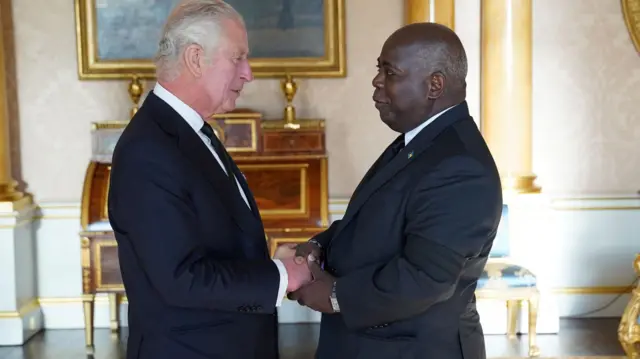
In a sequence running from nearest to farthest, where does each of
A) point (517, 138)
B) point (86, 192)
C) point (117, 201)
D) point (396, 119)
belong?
point (117, 201), point (396, 119), point (86, 192), point (517, 138)

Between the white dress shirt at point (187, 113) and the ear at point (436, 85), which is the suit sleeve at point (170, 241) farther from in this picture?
the ear at point (436, 85)

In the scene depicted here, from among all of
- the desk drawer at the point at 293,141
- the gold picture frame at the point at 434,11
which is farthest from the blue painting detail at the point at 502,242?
the gold picture frame at the point at 434,11

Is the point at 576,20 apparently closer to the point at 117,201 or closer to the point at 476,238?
the point at 476,238

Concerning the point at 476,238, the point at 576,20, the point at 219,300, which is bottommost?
the point at 219,300

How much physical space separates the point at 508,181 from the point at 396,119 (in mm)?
2973

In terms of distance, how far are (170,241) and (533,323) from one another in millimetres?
3181

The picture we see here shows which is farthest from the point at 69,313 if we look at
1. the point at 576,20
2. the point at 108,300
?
the point at 576,20

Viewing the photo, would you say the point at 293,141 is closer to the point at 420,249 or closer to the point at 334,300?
the point at 334,300

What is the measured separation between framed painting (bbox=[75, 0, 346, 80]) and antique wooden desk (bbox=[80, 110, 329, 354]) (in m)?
0.54

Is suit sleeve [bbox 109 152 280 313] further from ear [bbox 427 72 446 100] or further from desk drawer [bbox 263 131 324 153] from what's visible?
desk drawer [bbox 263 131 324 153]

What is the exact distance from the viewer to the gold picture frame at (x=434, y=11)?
4.89m

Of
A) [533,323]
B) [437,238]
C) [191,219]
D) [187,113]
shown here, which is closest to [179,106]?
[187,113]

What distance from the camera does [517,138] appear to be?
4.89 metres

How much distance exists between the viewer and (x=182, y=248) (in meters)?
1.77
